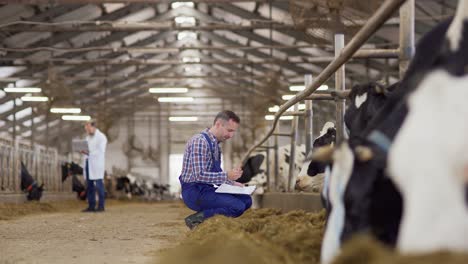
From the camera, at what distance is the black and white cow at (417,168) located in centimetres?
210

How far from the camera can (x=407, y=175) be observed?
7.38 ft

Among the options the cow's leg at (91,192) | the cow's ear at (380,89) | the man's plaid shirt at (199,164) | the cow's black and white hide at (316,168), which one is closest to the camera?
the cow's ear at (380,89)

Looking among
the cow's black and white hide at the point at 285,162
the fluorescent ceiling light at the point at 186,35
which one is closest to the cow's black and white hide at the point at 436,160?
the cow's black and white hide at the point at 285,162

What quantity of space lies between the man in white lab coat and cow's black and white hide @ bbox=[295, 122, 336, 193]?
7747mm

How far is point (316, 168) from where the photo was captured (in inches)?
273

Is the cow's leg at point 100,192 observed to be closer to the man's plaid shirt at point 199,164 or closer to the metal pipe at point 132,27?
the metal pipe at point 132,27

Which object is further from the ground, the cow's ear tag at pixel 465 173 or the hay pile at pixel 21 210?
the cow's ear tag at pixel 465 173

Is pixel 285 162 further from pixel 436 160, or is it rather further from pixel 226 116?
pixel 436 160

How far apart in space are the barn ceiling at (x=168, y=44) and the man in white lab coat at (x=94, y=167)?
7.88ft

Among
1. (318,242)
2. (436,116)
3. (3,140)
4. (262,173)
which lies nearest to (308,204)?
(318,242)

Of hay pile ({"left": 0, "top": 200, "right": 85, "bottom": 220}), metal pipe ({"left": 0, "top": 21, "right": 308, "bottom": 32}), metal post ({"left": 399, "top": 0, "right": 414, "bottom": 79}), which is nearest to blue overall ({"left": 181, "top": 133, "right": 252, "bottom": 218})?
metal post ({"left": 399, "top": 0, "right": 414, "bottom": 79})

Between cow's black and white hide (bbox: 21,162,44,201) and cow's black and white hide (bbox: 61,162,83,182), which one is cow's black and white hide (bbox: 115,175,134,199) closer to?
cow's black and white hide (bbox: 61,162,83,182)

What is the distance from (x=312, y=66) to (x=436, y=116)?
85.9 feet

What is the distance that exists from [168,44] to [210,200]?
23.6 meters
